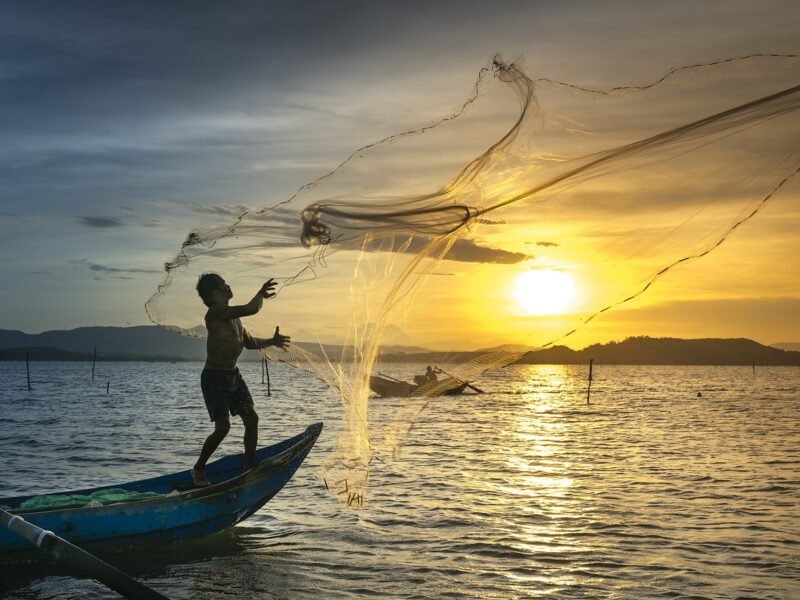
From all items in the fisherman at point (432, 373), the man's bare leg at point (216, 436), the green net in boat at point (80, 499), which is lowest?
the green net in boat at point (80, 499)

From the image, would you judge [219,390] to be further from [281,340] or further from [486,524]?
[486,524]

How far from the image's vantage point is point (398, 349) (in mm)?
9562

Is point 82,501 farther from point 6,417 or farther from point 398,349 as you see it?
point 6,417

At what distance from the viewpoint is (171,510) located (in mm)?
10766

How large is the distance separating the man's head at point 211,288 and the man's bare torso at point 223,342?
22 cm

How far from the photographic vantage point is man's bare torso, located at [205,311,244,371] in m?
10.3

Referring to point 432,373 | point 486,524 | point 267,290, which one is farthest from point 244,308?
point 432,373

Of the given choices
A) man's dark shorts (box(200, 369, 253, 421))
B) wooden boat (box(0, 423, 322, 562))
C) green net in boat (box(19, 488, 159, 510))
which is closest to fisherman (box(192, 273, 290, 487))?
man's dark shorts (box(200, 369, 253, 421))

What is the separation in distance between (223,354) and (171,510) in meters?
2.15

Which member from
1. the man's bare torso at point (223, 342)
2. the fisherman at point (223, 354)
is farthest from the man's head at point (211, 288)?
the man's bare torso at point (223, 342)

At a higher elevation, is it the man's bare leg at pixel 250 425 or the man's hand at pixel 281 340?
the man's hand at pixel 281 340

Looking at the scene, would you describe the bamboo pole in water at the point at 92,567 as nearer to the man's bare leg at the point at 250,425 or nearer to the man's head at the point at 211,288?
the man's bare leg at the point at 250,425

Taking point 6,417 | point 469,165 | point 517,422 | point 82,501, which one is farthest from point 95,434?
point 469,165

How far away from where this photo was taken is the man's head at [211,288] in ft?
33.5
